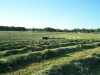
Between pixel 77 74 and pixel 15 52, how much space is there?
407 inches

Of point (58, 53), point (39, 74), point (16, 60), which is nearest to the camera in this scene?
point (39, 74)

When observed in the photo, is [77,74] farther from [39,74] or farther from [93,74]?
[39,74]

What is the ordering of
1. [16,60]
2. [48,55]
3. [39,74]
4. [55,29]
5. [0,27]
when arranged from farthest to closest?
[55,29], [0,27], [48,55], [16,60], [39,74]

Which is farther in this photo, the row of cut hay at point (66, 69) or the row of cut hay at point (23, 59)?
the row of cut hay at point (23, 59)

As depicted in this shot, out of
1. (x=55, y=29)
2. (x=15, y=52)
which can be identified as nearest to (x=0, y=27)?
(x=55, y=29)

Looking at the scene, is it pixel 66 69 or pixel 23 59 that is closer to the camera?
pixel 66 69

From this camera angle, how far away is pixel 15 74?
1427 cm

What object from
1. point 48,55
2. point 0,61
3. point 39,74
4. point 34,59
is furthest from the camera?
point 48,55

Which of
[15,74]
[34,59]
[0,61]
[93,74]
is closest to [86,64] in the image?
[93,74]

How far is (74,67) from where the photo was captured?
1498 cm

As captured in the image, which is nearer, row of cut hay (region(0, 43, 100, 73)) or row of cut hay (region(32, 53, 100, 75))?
row of cut hay (region(32, 53, 100, 75))

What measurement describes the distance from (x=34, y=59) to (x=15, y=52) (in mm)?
3761

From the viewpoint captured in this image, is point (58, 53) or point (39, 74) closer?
point (39, 74)

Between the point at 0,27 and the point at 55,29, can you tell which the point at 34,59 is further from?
the point at 55,29
